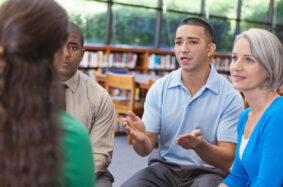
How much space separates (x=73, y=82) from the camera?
1891 millimetres

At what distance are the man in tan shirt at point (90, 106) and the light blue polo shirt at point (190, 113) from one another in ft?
0.99

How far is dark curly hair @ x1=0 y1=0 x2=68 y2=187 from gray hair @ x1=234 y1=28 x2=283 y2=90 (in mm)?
966

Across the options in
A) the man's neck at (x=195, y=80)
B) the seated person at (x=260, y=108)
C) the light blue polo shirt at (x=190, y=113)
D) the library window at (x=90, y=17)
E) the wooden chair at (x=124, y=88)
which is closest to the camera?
the seated person at (x=260, y=108)

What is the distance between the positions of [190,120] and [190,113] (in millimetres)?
38

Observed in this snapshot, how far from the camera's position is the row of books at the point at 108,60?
6412 millimetres

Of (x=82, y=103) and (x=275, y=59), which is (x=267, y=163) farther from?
(x=82, y=103)

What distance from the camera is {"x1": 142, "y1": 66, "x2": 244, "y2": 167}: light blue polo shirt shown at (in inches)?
78.7

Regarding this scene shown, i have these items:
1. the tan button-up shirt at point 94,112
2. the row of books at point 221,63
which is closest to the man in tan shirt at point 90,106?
the tan button-up shirt at point 94,112

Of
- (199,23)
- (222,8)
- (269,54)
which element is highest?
(222,8)

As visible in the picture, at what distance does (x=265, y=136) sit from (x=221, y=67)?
24.1ft

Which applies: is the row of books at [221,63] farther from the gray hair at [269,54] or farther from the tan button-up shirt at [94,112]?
the gray hair at [269,54]

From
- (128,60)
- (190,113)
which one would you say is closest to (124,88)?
(128,60)

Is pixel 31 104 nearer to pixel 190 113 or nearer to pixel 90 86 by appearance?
pixel 90 86

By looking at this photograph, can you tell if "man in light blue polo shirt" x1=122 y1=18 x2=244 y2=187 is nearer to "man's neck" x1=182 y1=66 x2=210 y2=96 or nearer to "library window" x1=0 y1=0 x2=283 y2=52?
"man's neck" x1=182 y1=66 x2=210 y2=96
